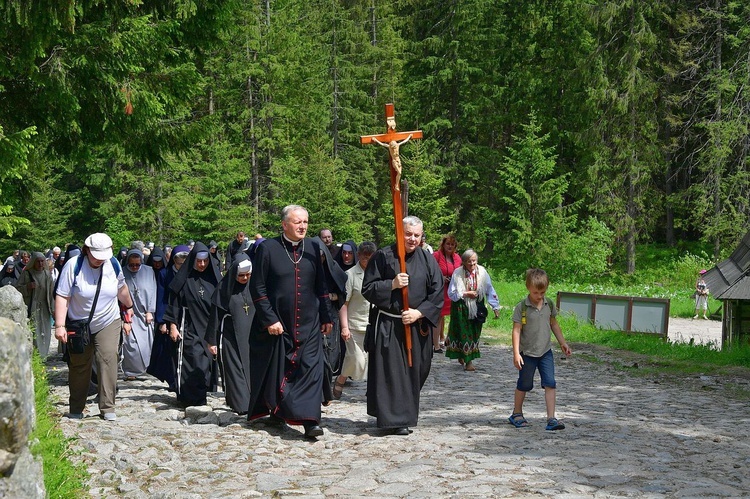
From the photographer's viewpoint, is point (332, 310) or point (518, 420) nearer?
point (518, 420)

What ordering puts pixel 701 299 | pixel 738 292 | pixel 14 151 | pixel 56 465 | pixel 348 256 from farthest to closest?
1. pixel 701 299
2. pixel 738 292
3. pixel 348 256
4. pixel 14 151
5. pixel 56 465

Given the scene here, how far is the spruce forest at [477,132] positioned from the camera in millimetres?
39750

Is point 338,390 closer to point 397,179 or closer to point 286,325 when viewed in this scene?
point 286,325

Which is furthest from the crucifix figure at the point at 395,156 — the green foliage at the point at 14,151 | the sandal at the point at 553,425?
the green foliage at the point at 14,151

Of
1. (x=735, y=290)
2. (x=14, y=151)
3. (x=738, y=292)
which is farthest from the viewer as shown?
(x=735, y=290)

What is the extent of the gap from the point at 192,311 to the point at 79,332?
74.5 inches

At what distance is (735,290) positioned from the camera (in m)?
18.5

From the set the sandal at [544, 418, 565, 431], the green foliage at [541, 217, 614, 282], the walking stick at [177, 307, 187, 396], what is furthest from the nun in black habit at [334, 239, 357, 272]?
the green foliage at [541, 217, 614, 282]

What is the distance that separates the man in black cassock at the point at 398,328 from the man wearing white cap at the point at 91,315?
2618 millimetres

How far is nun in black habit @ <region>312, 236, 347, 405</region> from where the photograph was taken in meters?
9.10

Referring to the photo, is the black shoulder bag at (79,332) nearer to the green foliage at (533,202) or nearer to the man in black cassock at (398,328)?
the man in black cassock at (398,328)

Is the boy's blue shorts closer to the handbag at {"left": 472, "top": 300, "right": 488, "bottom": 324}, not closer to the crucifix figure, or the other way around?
the crucifix figure

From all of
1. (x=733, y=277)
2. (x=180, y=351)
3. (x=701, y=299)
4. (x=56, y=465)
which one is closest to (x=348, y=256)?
(x=180, y=351)

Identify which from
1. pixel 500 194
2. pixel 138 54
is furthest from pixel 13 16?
pixel 500 194
